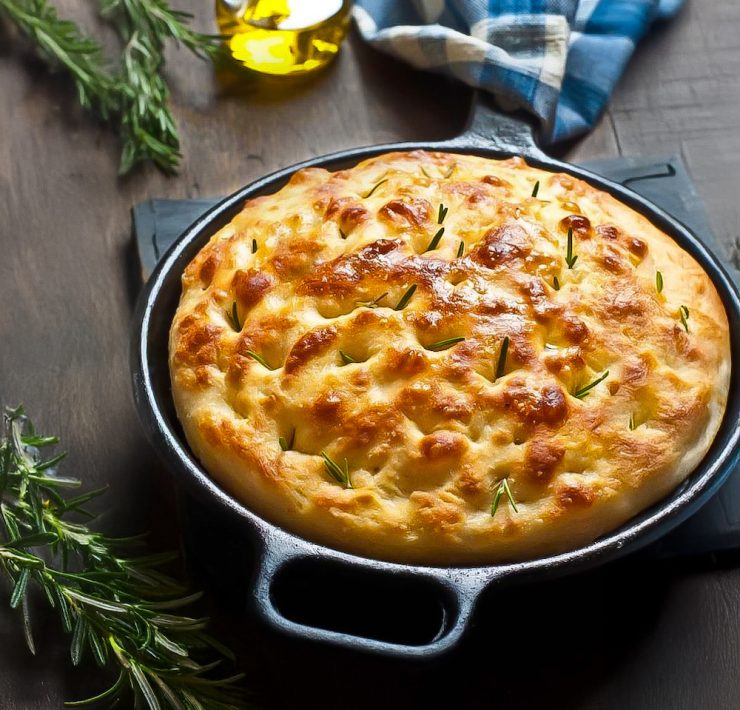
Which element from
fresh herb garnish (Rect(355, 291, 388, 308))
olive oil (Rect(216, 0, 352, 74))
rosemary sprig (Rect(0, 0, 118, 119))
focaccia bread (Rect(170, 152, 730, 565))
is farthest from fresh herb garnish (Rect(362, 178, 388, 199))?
rosemary sprig (Rect(0, 0, 118, 119))

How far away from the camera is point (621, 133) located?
2.74 m

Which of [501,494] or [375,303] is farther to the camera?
[375,303]

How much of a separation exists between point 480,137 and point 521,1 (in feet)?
1.65

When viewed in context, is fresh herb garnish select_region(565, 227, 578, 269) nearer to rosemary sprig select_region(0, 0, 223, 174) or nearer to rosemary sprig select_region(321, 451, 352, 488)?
rosemary sprig select_region(321, 451, 352, 488)

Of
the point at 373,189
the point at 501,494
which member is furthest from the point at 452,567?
the point at 373,189

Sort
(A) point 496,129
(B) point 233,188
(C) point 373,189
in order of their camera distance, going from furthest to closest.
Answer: (B) point 233,188 → (A) point 496,129 → (C) point 373,189

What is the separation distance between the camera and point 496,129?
92.8 inches

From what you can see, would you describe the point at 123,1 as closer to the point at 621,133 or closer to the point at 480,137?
the point at 480,137

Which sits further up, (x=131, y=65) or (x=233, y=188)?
(x=131, y=65)

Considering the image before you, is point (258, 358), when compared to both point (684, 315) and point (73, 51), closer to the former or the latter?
point (684, 315)

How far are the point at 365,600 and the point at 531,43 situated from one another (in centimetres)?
150

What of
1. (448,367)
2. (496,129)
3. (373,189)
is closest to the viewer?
(448,367)

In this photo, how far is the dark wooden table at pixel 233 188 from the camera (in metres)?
1.82

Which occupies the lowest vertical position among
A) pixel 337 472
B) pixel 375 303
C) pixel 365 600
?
pixel 365 600
